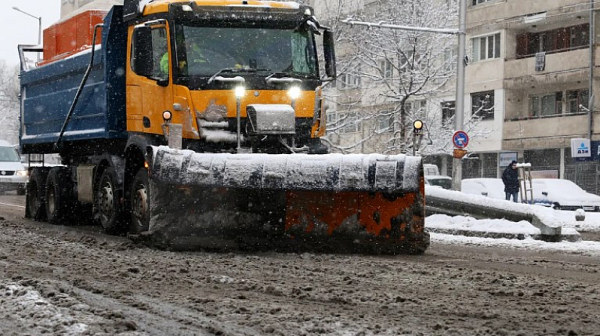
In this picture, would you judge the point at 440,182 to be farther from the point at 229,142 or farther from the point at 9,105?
the point at 9,105

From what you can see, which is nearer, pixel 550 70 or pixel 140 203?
pixel 140 203

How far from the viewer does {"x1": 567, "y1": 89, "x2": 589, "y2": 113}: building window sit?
41.3 metres

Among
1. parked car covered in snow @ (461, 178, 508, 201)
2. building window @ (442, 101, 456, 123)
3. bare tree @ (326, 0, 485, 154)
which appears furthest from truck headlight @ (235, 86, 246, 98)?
building window @ (442, 101, 456, 123)

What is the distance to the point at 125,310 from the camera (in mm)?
6297

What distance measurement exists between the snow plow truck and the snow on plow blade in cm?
1

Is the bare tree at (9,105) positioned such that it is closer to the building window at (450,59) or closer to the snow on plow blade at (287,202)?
the building window at (450,59)

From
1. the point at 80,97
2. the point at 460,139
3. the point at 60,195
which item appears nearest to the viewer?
the point at 80,97

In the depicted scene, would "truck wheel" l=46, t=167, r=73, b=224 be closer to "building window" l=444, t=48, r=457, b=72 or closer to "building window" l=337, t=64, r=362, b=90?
"building window" l=337, t=64, r=362, b=90

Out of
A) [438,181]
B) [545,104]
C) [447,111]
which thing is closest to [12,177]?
[438,181]

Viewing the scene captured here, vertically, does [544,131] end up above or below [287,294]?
above

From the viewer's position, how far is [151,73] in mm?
12094

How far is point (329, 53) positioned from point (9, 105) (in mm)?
80479

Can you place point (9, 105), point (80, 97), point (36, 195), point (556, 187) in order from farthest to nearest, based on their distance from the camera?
1. point (9, 105)
2. point (556, 187)
3. point (36, 195)
4. point (80, 97)

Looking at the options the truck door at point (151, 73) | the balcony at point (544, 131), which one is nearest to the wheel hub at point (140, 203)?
the truck door at point (151, 73)
